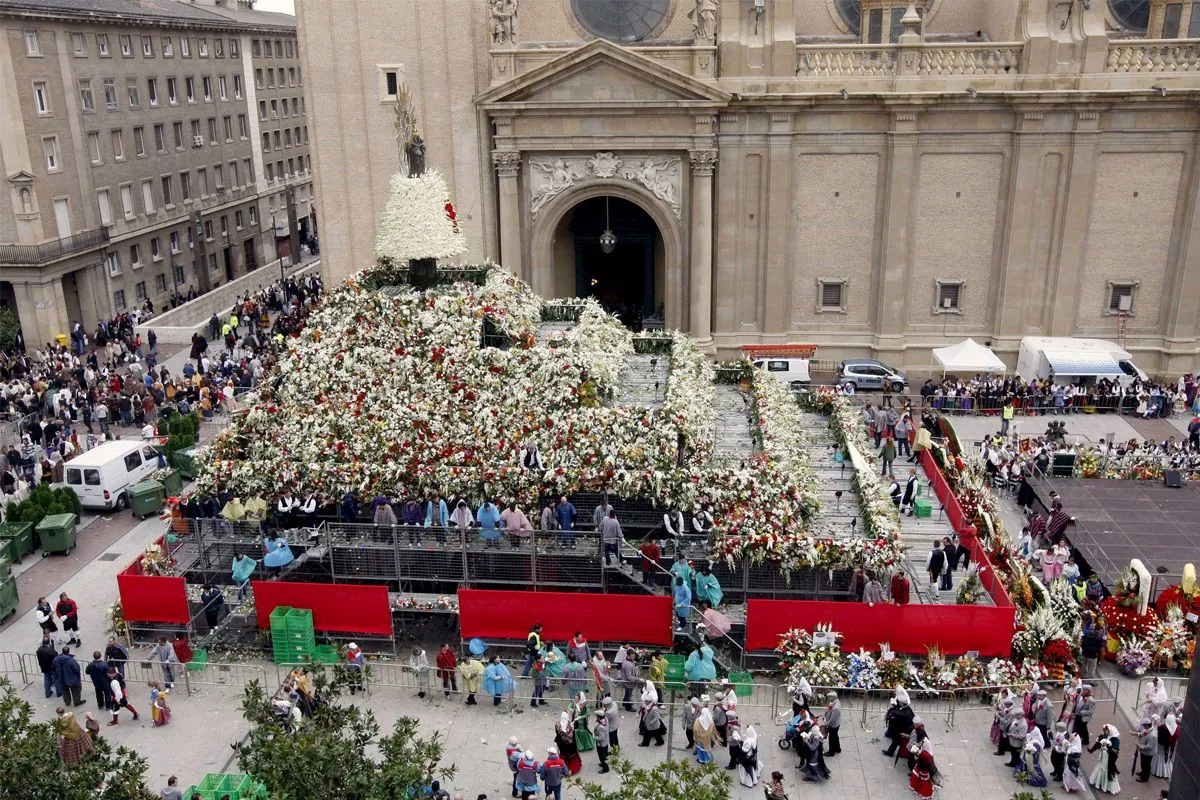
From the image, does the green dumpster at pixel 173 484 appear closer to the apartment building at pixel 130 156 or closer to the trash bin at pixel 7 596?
the trash bin at pixel 7 596

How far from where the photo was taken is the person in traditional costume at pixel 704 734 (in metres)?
18.5

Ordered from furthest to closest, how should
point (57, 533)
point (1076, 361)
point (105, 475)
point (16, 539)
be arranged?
point (1076, 361) < point (105, 475) < point (57, 533) < point (16, 539)

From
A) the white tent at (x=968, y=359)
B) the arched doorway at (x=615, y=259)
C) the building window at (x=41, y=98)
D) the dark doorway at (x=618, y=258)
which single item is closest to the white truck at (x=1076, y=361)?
the white tent at (x=968, y=359)

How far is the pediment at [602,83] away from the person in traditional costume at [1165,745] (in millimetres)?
25536

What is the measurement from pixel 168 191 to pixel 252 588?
41522 millimetres

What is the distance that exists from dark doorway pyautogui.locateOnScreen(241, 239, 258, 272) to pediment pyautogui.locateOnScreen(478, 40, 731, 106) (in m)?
34.6

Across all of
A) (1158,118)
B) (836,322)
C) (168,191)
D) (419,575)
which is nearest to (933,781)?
(419,575)

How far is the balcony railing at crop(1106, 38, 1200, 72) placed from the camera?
36250mm

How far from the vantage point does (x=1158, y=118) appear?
37031 millimetres

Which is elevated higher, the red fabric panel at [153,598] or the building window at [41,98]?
the building window at [41,98]

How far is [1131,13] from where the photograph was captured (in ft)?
134

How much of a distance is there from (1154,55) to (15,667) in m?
38.1

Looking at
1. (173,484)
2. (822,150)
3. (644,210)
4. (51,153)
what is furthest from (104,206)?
(822,150)

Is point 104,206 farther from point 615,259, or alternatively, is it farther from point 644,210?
point 644,210
